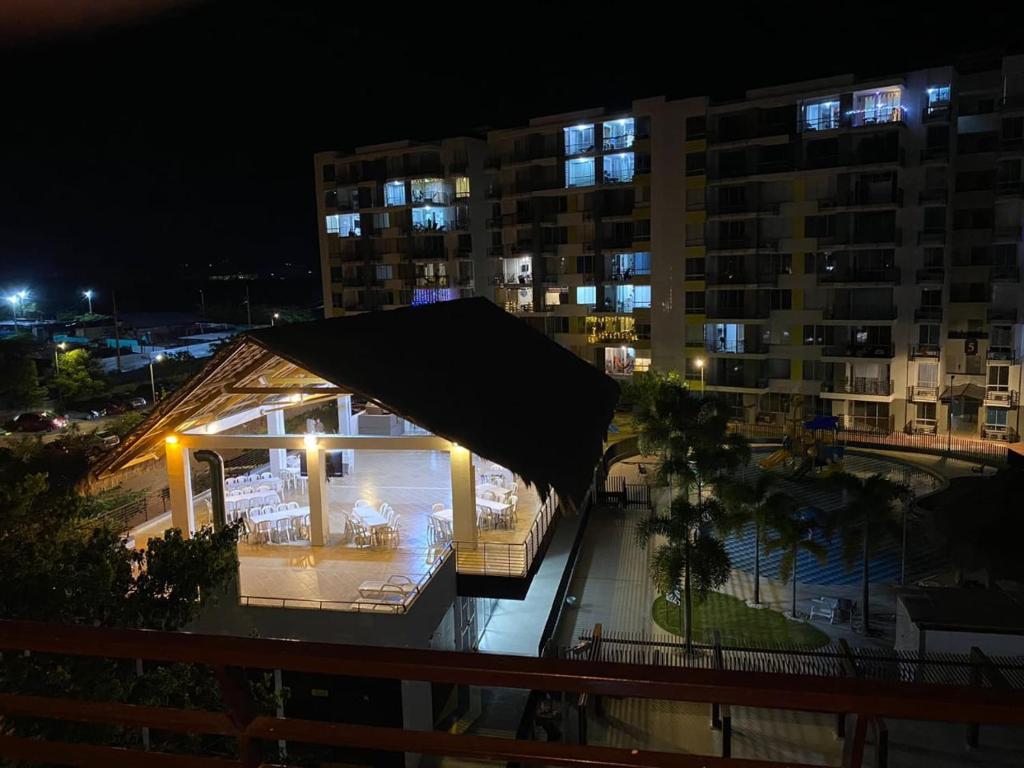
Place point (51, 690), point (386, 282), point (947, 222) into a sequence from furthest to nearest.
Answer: point (386, 282) < point (947, 222) < point (51, 690)

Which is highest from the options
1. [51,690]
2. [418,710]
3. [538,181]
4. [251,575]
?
[538,181]

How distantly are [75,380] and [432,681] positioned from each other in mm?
46558

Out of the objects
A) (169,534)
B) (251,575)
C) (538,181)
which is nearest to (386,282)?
(538,181)

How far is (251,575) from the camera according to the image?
12.3 metres

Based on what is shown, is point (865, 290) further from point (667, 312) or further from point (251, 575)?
point (251, 575)

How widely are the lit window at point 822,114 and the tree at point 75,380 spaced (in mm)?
39107

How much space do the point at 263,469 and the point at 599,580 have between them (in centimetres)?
901

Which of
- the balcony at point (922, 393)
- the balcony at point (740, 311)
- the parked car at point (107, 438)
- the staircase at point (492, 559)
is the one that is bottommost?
the parked car at point (107, 438)

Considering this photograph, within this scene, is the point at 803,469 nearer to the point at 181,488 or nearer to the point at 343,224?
the point at 181,488

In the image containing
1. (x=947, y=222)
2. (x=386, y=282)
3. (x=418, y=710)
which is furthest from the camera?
(x=386, y=282)

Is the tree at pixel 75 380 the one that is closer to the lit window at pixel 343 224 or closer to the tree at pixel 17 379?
the tree at pixel 17 379

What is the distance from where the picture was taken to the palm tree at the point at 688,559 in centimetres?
1585

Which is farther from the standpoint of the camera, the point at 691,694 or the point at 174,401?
the point at 174,401

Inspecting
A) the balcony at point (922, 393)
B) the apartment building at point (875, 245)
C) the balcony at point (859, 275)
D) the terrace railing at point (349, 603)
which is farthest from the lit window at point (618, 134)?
the terrace railing at point (349, 603)
